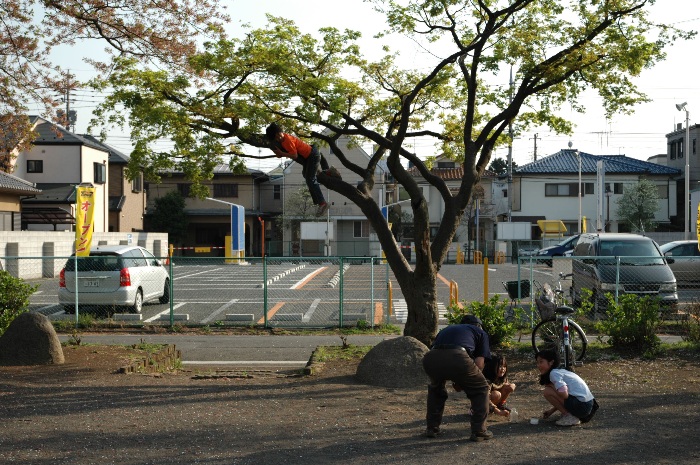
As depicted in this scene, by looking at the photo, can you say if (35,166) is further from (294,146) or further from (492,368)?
(492,368)

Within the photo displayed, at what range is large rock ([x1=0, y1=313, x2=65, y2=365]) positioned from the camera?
10078 millimetres

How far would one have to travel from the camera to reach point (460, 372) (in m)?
6.50

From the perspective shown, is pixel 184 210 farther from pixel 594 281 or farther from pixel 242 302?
pixel 594 281

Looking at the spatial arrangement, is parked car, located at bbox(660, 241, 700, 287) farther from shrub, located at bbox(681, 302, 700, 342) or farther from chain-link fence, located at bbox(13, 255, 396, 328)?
chain-link fence, located at bbox(13, 255, 396, 328)

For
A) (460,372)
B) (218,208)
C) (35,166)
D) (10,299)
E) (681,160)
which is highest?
(681,160)

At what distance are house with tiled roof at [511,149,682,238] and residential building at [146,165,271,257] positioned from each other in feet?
59.9

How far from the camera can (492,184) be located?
184ft

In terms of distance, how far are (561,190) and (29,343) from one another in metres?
44.8

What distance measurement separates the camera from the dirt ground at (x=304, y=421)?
618 centimetres

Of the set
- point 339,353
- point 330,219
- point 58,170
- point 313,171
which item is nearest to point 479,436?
point 313,171

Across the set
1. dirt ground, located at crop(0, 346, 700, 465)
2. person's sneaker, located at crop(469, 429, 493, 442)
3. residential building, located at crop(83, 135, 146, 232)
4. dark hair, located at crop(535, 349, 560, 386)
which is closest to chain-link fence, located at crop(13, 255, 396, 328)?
dirt ground, located at crop(0, 346, 700, 465)

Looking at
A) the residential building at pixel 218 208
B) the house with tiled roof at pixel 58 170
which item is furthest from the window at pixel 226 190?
the house with tiled roof at pixel 58 170

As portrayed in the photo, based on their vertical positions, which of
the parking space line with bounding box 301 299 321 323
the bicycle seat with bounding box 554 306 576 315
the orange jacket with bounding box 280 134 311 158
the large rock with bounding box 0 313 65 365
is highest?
the orange jacket with bounding box 280 134 311 158

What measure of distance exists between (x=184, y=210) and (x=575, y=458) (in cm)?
4768
